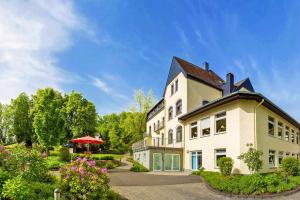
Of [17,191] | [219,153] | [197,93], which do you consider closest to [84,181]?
[17,191]

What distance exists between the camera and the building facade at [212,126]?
2028cm

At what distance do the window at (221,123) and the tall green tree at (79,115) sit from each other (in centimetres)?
3611

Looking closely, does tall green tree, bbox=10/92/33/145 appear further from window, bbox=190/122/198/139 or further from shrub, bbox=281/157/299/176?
shrub, bbox=281/157/299/176

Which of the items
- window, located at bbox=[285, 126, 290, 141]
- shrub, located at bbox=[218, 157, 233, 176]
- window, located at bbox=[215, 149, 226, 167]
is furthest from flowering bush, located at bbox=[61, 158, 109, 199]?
window, located at bbox=[285, 126, 290, 141]

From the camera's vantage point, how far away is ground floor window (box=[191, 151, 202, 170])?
25413mm

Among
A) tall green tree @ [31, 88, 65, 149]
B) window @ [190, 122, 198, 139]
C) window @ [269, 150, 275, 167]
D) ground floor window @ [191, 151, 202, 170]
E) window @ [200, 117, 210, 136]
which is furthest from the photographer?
tall green tree @ [31, 88, 65, 149]

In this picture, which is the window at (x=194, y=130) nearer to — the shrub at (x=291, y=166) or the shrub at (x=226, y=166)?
the shrub at (x=226, y=166)

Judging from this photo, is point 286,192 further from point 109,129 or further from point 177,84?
point 109,129

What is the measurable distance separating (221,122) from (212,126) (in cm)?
105

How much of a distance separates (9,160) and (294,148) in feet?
98.1

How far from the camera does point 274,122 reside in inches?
957

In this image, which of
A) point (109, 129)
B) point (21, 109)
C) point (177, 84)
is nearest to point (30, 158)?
point (177, 84)

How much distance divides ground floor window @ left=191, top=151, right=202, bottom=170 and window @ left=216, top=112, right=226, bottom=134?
385cm

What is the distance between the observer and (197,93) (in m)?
30.0
